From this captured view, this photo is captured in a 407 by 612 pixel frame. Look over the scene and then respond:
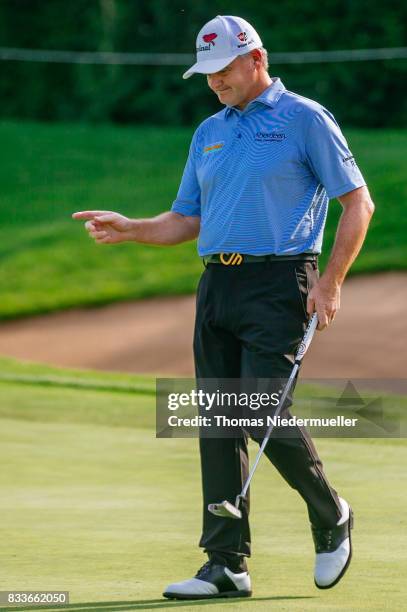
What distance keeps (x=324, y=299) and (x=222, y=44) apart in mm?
930

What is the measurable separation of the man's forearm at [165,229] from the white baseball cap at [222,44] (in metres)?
0.61

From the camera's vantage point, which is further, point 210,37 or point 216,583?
point 210,37

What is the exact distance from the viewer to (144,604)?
14.9 feet

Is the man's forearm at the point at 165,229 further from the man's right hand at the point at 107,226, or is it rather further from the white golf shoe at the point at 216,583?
the white golf shoe at the point at 216,583

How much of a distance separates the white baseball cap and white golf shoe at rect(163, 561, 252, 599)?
1.66 m

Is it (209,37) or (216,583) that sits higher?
(209,37)

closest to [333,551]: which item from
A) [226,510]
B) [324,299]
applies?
[226,510]

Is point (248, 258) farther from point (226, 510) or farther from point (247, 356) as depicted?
point (226, 510)

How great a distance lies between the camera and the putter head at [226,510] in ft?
15.6

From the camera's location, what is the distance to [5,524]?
19.2 feet

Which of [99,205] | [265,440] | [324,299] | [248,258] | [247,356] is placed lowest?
[265,440]

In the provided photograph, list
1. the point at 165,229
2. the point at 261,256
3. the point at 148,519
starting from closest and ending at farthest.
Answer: the point at 261,256, the point at 165,229, the point at 148,519

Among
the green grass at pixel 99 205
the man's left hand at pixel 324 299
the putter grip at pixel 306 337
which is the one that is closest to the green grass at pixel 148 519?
the putter grip at pixel 306 337

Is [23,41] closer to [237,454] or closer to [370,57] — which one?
[370,57]
